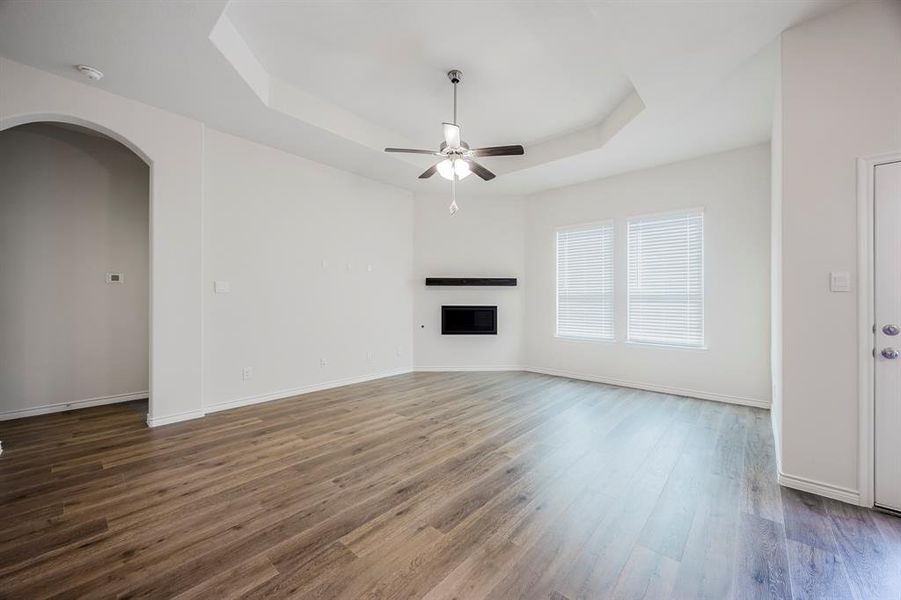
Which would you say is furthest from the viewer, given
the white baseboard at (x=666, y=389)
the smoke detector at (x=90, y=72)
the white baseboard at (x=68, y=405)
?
the white baseboard at (x=666, y=389)

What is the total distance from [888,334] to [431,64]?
3.90m

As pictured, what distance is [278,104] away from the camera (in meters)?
3.64

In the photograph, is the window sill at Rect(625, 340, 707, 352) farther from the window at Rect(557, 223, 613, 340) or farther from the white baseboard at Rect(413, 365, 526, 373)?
the white baseboard at Rect(413, 365, 526, 373)

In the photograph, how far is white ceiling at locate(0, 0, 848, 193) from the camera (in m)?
2.47

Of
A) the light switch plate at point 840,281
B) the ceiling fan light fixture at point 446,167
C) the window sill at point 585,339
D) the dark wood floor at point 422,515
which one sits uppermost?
the ceiling fan light fixture at point 446,167

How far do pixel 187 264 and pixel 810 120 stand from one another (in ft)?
18.3

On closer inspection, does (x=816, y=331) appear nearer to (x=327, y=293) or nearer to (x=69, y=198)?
(x=327, y=293)

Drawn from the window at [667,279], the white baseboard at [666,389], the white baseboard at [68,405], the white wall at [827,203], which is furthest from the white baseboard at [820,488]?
the white baseboard at [68,405]

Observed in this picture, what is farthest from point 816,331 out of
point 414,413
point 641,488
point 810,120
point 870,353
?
point 414,413

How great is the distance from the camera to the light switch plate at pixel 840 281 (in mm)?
2299

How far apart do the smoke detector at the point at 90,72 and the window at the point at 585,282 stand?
5801mm

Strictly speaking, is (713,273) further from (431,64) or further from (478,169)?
(431,64)

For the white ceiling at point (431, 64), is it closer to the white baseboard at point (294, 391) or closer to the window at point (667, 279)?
the window at point (667, 279)

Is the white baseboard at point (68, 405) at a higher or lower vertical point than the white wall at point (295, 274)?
lower
